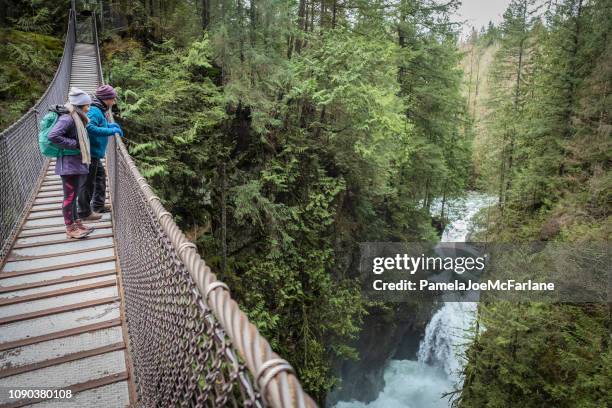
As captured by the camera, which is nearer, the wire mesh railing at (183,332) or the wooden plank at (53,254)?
the wire mesh railing at (183,332)

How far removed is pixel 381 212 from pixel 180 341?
14214 millimetres

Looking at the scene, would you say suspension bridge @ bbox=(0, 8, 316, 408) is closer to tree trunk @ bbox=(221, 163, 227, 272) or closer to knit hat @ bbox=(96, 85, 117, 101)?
knit hat @ bbox=(96, 85, 117, 101)

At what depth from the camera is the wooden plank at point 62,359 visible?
8.40ft

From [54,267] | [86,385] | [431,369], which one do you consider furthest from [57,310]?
[431,369]

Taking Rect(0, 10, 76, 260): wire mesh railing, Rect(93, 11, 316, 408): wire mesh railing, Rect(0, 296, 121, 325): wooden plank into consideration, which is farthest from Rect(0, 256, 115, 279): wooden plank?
Rect(93, 11, 316, 408): wire mesh railing

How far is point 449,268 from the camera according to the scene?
1962cm

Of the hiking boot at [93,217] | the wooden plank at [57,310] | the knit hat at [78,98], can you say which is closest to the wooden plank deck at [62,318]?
the wooden plank at [57,310]

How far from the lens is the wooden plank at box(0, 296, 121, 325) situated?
9.83ft

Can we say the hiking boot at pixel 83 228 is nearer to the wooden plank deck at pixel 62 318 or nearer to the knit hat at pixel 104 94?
the wooden plank deck at pixel 62 318

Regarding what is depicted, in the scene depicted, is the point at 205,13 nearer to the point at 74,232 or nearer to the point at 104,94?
the point at 104,94

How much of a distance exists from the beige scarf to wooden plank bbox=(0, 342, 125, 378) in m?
2.13

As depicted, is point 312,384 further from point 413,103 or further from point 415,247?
point 413,103

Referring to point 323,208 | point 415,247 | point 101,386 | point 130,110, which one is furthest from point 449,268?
point 101,386

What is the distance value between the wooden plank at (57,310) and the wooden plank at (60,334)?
254 millimetres
